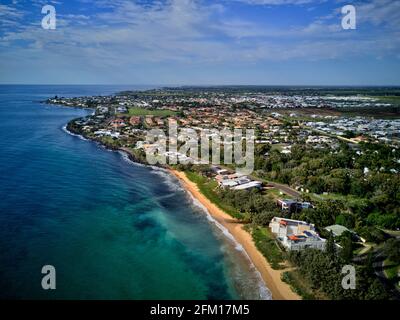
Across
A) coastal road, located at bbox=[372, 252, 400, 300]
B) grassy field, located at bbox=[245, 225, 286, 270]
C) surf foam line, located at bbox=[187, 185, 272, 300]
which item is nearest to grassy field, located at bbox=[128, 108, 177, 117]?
surf foam line, located at bbox=[187, 185, 272, 300]

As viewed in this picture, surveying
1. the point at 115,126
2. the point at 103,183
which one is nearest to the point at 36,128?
the point at 115,126

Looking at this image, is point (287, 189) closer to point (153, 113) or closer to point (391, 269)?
point (391, 269)

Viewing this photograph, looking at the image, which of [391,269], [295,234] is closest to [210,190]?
[295,234]

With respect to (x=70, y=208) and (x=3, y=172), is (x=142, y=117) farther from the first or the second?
(x=70, y=208)

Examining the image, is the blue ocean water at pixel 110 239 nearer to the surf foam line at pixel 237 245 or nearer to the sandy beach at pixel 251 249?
the surf foam line at pixel 237 245

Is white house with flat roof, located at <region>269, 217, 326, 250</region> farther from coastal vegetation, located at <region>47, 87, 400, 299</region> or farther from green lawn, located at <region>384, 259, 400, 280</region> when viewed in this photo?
green lawn, located at <region>384, 259, 400, 280</region>

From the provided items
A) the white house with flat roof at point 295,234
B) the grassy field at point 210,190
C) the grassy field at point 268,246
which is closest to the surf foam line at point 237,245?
the grassy field at point 268,246
